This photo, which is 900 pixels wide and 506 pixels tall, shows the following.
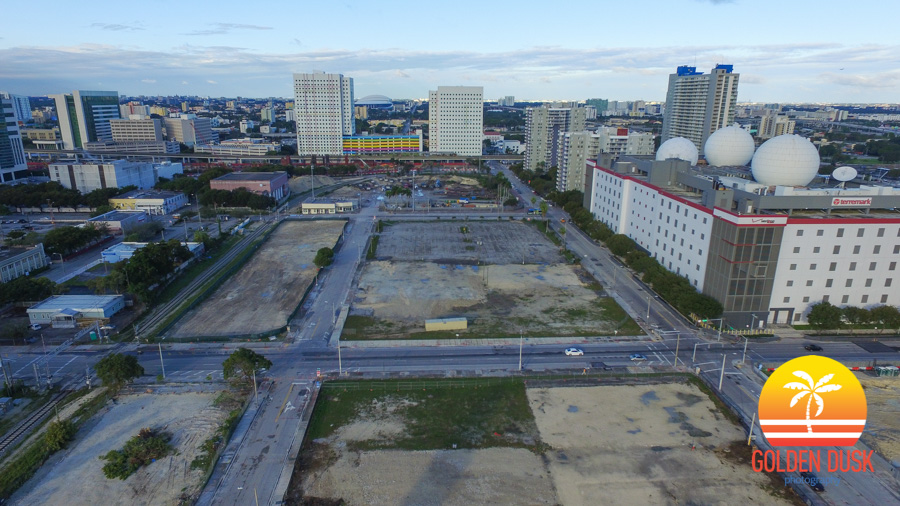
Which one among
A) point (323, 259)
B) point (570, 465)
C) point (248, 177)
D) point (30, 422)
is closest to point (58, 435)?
point (30, 422)

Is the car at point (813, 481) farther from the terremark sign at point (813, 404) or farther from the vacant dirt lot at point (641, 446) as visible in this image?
the terremark sign at point (813, 404)

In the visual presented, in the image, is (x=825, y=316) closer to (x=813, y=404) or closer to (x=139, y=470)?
(x=813, y=404)

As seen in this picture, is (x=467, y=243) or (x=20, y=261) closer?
(x=20, y=261)

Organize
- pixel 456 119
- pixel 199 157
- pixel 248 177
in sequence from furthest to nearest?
1. pixel 456 119
2. pixel 199 157
3. pixel 248 177

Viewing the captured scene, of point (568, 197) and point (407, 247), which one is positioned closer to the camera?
point (407, 247)

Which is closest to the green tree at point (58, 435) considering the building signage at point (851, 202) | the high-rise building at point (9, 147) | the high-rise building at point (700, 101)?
the building signage at point (851, 202)

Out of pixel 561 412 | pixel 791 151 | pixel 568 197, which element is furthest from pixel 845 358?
pixel 568 197

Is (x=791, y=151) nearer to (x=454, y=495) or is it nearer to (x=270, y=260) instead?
(x=454, y=495)
